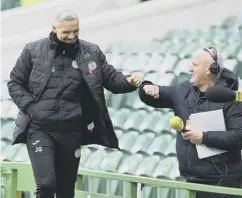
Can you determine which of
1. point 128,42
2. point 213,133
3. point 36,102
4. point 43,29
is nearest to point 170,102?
point 213,133

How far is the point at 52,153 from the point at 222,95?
120 centimetres

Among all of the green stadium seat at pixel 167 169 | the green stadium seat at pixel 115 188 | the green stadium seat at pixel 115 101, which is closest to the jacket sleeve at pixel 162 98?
the green stadium seat at pixel 167 169

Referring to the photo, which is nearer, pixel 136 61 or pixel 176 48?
pixel 176 48

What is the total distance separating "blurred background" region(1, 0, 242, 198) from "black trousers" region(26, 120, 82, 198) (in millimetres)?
1549

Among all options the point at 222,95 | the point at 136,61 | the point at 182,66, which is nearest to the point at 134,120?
the point at 136,61

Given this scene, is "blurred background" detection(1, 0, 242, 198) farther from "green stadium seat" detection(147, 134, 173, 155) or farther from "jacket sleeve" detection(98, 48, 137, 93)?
"jacket sleeve" detection(98, 48, 137, 93)

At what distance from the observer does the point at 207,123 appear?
6.18 m

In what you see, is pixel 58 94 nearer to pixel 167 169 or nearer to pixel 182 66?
pixel 167 169

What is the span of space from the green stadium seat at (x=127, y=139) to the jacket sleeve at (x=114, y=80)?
94.4 inches

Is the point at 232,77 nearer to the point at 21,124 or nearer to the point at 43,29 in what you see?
the point at 21,124

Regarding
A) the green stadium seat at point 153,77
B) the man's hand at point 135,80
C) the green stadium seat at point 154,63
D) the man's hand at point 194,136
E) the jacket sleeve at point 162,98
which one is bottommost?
the man's hand at point 194,136

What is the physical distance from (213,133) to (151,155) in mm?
2330

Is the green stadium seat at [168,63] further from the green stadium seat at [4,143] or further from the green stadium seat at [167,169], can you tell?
the green stadium seat at [4,143]

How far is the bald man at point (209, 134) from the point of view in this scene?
612 cm
